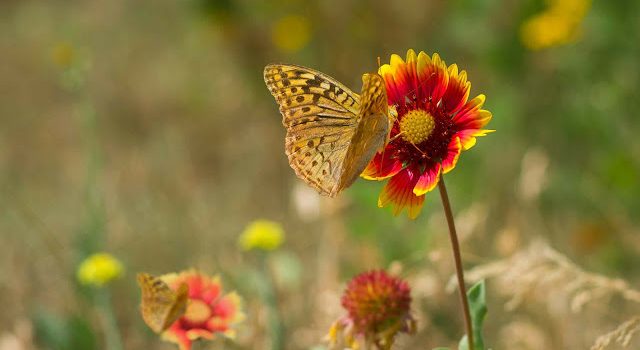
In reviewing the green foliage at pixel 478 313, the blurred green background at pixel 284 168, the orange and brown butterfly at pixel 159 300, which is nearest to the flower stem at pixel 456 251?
the green foliage at pixel 478 313

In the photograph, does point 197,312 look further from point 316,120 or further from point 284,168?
point 284,168

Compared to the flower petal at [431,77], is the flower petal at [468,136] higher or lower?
lower

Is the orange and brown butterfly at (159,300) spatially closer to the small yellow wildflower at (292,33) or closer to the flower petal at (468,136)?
the flower petal at (468,136)

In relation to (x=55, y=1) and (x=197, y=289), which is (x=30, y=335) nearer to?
(x=197, y=289)

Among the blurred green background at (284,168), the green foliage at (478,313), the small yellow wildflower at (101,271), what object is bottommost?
the green foliage at (478,313)

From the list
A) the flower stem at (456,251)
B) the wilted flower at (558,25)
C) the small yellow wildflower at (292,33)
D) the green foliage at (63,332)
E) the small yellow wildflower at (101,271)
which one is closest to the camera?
the flower stem at (456,251)

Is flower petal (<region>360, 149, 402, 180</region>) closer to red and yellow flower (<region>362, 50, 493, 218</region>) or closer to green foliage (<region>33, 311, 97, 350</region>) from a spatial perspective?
red and yellow flower (<region>362, 50, 493, 218</region>)

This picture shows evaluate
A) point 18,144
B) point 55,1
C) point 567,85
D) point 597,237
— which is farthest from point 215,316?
point 55,1
